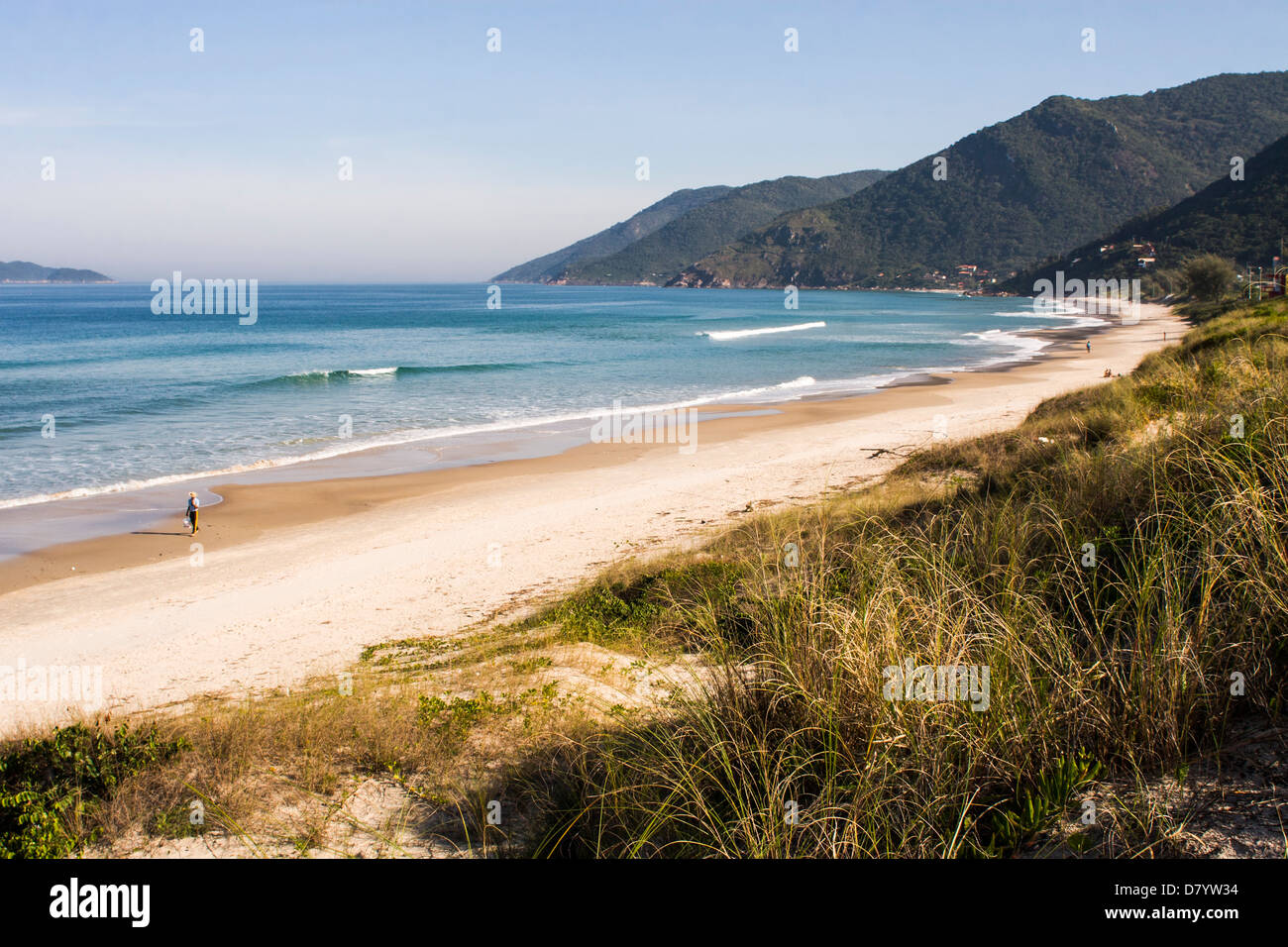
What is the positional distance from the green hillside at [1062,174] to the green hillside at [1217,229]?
42.7 meters

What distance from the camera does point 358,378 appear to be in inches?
1537

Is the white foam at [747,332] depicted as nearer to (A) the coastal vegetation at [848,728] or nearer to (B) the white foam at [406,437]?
(B) the white foam at [406,437]

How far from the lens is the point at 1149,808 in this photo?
277cm

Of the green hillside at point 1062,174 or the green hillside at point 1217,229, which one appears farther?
the green hillside at point 1062,174

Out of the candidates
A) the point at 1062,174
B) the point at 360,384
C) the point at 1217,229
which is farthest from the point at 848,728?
the point at 1062,174

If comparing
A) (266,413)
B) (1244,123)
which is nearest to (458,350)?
(266,413)

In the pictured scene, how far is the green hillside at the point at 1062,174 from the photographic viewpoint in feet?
501

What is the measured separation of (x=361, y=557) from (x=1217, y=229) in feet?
350

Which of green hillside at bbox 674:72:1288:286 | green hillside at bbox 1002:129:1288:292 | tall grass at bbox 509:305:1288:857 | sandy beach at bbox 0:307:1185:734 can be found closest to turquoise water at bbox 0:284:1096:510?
sandy beach at bbox 0:307:1185:734

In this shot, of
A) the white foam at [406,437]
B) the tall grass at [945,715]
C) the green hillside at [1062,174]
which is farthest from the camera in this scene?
the green hillside at [1062,174]

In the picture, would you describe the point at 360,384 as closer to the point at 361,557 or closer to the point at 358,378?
the point at 358,378

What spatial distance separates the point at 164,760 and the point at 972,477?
9.90 m

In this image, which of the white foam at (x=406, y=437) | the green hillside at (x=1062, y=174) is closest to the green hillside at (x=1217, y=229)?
the green hillside at (x=1062, y=174)
